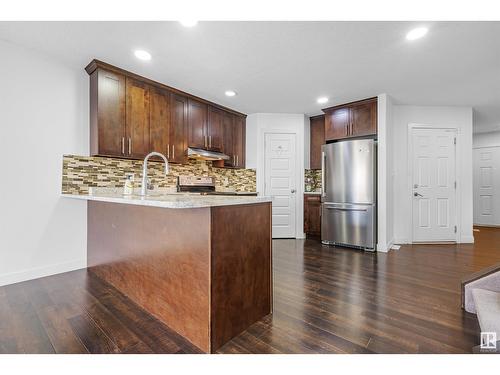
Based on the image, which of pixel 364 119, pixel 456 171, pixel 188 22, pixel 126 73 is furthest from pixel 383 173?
pixel 126 73

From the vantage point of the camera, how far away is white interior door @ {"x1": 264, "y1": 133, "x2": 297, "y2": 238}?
15.5ft

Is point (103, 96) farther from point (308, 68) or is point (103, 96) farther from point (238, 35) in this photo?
point (308, 68)

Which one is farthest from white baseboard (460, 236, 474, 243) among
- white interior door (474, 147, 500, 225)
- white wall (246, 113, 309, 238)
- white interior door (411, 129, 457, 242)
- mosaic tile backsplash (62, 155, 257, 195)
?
mosaic tile backsplash (62, 155, 257, 195)

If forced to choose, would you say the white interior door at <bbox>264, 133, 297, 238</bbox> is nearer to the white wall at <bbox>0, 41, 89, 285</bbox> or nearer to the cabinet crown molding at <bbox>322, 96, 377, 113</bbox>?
the cabinet crown molding at <bbox>322, 96, 377, 113</bbox>

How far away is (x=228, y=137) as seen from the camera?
4492 mm

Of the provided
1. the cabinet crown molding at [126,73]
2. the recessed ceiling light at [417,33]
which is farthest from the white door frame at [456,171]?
the cabinet crown molding at [126,73]

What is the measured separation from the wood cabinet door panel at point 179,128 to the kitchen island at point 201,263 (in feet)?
5.02

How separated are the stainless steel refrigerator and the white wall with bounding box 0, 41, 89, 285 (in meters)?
3.48

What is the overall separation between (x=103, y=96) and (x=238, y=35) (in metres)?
1.66

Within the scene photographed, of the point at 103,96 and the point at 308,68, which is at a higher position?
the point at 308,68

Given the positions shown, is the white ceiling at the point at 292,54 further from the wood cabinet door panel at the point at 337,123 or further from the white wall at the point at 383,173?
the wood cabinet door panel at the point at 337,123

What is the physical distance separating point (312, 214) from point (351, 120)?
181cm
